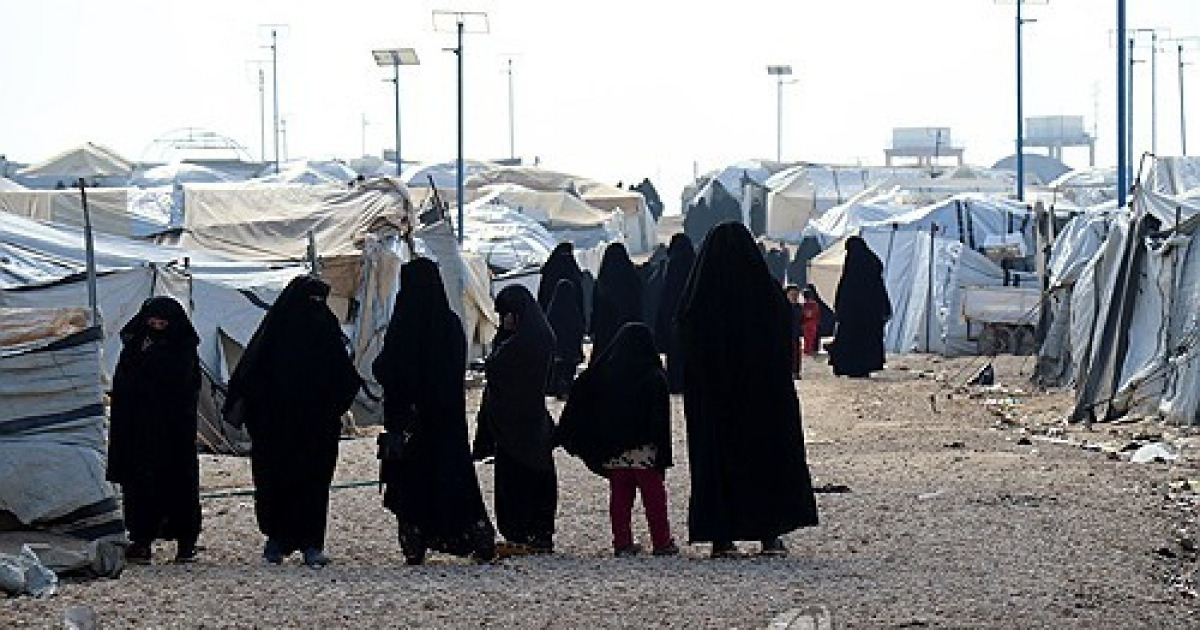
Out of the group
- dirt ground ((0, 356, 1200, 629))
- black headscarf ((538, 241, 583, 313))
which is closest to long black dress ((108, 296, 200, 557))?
dirt ground ((0, 356, 1200, 629))

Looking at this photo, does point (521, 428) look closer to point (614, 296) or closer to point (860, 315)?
point (614, 296)

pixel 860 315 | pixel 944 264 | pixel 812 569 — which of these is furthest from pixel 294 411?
pixel 944 264

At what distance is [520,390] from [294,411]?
3.24 ft

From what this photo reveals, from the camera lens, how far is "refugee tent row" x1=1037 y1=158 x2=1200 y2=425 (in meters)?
18.2

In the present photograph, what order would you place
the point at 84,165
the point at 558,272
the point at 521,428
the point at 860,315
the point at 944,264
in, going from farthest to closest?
the point at 84,165, the point at 944,264, the point at 860,315, the point at 558,272, the point at 521,428

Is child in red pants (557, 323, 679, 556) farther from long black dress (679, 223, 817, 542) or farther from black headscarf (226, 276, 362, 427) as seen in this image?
black headscarf (226, 276, 362, 427)

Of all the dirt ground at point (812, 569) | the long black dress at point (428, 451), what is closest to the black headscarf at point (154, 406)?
the dirt ground at point (812, 569)

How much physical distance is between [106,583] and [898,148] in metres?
115

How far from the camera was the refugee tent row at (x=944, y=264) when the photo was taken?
99.6 ft

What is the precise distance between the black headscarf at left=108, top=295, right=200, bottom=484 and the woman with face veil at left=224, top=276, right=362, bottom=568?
0.26 metres

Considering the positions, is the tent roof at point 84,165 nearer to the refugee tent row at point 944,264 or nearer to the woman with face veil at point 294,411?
the refugee tent row at point 944,264

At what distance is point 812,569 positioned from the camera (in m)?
9.93

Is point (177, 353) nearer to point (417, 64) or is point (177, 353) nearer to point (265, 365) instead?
point (265, 365)

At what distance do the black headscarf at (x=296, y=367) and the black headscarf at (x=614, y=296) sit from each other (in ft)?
40.7
